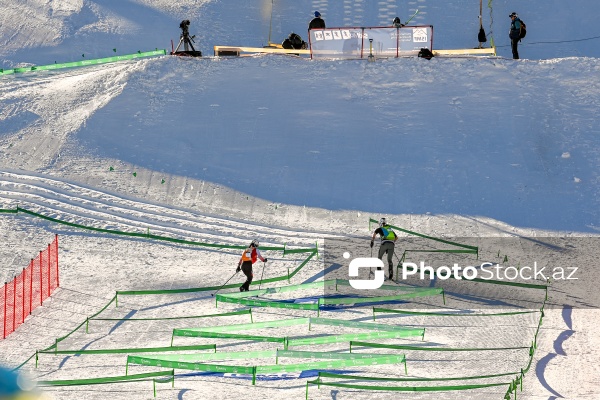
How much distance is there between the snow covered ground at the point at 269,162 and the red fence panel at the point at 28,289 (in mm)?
250

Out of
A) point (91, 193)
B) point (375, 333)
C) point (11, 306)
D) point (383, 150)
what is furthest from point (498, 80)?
point (11, 306)

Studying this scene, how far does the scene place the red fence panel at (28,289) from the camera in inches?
660

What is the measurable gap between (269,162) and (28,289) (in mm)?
7656

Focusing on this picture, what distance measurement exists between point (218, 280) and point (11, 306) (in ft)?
12.3

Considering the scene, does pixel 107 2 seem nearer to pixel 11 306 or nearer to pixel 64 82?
pixel 64 82

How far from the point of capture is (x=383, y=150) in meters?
24.3

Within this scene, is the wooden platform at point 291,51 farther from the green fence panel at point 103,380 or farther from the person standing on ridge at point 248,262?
the green fence panel at point 103,380

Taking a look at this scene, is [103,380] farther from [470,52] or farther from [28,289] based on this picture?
[470,52]

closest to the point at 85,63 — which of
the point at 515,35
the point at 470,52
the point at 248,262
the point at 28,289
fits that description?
the point at 470,52

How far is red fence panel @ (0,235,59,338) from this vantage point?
16.8 m

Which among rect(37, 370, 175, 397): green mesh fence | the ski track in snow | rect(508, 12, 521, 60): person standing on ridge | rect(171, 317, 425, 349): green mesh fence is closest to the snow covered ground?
the ski track in snow

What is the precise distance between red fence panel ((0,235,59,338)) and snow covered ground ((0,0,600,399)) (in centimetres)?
25

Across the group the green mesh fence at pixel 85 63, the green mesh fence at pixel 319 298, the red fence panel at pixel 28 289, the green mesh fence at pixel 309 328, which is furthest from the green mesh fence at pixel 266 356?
the green mesh fence at pixel 85 63

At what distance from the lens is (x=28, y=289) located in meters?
18.1
